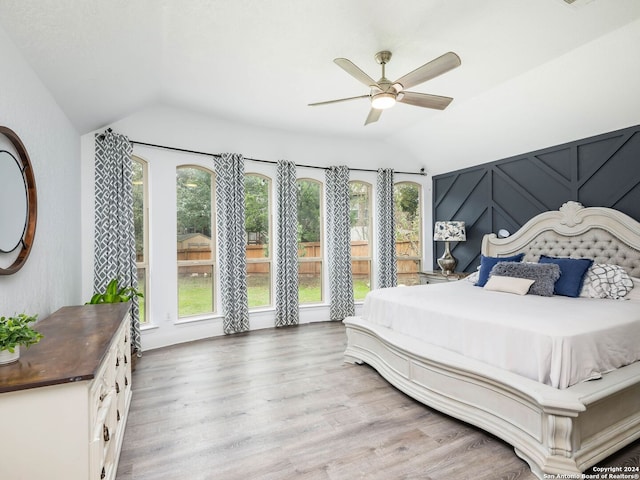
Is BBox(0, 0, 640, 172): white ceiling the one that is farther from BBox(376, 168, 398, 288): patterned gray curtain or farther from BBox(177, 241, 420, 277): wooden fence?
BBox(376, 168, 398, 288): patterned gray curtain

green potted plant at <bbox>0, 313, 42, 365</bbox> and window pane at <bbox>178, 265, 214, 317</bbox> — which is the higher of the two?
green potted plant at <bbox>0, 313, 42, 365</bbox>

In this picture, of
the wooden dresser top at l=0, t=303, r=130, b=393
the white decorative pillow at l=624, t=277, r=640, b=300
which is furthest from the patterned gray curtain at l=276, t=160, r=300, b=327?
the white decorative pillow at l=624, t=277, r=640, b=300

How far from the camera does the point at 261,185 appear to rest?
17.3ft

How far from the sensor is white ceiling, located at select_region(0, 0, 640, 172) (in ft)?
6.93

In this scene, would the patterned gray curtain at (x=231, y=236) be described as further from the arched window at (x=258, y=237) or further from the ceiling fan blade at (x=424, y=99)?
the ceiling fan blade at (x=424, y=99)

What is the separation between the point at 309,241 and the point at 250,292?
1.28 metres

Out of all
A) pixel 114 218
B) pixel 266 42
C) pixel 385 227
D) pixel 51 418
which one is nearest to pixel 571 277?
pixel 385 227

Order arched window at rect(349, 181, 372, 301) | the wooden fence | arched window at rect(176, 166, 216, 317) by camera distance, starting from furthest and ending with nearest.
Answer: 1. arched window at rect(349, 181, 372, 301)
2. the wooden fence
3. arched window at rect(176, 166, 216, 317)

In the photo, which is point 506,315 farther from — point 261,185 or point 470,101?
point 261,185

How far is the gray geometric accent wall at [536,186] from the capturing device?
3.78 m

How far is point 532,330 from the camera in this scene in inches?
85.7

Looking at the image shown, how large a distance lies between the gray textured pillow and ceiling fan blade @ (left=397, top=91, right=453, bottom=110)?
1.95 m

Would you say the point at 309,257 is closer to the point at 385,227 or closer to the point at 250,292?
the point at 250,292

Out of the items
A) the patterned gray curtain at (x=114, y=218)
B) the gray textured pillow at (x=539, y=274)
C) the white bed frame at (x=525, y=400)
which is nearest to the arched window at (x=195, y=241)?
the patterned gray curtain at (x=114, y=218)
